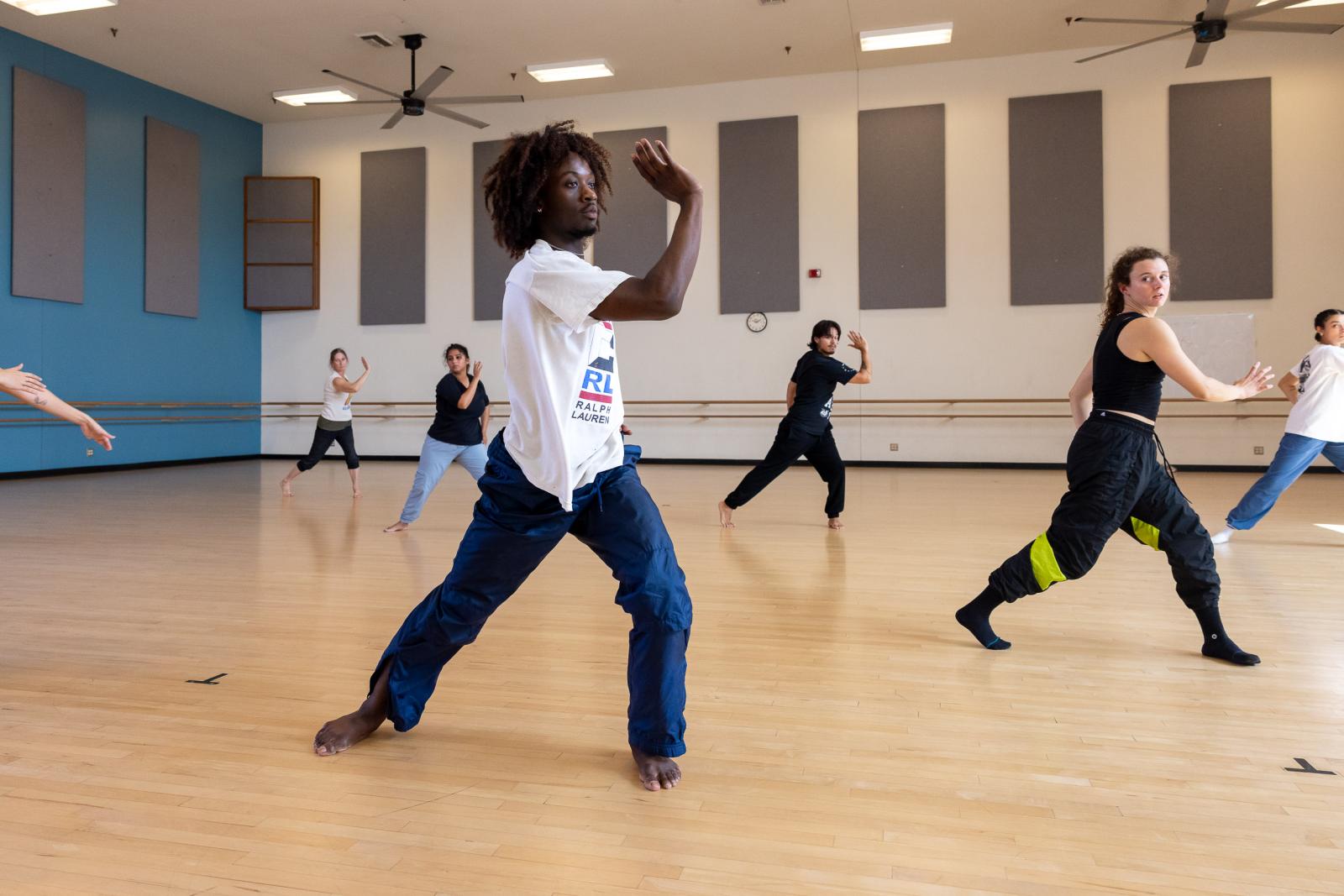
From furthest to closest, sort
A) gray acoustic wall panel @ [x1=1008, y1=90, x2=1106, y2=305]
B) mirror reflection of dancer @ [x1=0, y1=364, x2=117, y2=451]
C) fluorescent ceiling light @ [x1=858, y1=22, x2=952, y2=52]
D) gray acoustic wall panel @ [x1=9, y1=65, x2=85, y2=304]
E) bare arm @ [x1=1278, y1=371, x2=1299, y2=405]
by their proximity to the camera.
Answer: gray acoustic wall panel @ [x1=1008, y1=90, x2=1106, y2=305] < gray acoustic wall panel @ [x1=9, y1=65, x2=85, y2=304] < fluorescent ceiling light @ [x1=858, y1=22, x2=952, y2=52] < bare arm @ [x1=1278, y1=371, x2=1299, y2=405] < mirror reflection of dancer @ [x1=0, y1=364, x2=117, y2=451]

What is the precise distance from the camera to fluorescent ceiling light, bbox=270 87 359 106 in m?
11.1

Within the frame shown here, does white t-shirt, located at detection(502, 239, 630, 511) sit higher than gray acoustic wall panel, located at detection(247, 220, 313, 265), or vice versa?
gray acoustic wall panel, located at detection(247, 220, 313, 265)

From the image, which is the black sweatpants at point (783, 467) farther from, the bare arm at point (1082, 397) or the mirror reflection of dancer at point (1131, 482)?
the mirror reflection of dancer at point (1131, 482)

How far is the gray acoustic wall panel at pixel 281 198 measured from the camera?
12.9 m

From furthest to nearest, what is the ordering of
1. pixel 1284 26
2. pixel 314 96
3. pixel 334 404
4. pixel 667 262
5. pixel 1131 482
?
1. pixel 314 96
2. pixel 334 404
3. pixel 1284 26
4. pixel 1131 482
5. pixel 667 262

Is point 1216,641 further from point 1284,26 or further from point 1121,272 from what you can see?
point 1284,26

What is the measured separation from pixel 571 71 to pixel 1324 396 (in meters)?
8.66

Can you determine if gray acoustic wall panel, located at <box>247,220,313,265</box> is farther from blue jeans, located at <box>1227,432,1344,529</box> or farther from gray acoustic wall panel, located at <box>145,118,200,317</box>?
blue jeans, located at <box>1227,432,1344,529</box>

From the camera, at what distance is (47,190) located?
32.8ft

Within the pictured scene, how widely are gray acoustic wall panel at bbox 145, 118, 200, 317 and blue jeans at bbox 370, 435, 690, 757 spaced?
11330 mm

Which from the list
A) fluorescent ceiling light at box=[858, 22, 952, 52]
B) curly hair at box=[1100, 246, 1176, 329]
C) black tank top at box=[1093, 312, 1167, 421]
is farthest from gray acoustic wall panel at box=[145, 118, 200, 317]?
black tank top at box=[1093, 312, 1167, 421]

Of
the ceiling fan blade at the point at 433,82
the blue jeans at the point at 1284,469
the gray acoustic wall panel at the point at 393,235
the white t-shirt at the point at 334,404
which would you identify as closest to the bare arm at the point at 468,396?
→ the white t-shirt at the point at 334,404

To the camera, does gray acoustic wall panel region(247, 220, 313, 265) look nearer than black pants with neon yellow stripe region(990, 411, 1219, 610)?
No

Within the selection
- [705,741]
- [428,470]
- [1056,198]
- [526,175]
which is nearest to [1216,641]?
[705,741]
